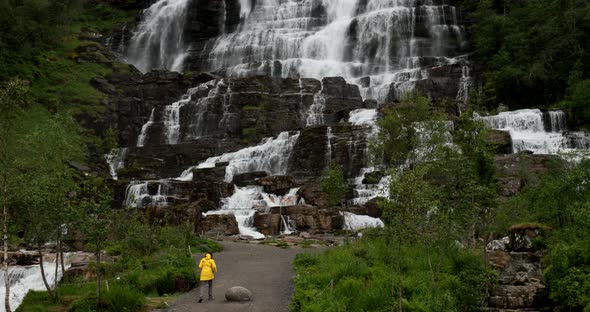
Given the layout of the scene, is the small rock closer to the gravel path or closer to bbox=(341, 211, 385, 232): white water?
bbox=(341, 211, 385, 232): white water

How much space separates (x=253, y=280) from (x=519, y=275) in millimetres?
11538

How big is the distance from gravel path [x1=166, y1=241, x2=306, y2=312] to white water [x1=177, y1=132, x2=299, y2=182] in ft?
75.1

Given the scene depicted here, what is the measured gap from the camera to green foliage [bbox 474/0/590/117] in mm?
58250

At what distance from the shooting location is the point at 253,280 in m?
20.9

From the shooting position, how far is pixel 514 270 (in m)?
Result: 23.7

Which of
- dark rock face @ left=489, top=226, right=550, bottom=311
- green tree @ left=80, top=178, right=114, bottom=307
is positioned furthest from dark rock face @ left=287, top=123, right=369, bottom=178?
green tree @ left=80, top=178, right=114, bottom=307

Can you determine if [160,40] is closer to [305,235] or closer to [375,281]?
[305,235]

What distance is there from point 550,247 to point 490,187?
4.93 m

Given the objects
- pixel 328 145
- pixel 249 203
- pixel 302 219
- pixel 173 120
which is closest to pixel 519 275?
pixel 302 219

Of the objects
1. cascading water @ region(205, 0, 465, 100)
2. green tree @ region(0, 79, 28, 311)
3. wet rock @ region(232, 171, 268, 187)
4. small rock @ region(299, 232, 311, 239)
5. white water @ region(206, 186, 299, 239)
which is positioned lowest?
small rock @ region(299, 232, 311, 239)

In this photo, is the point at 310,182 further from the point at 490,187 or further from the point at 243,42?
the point at 243,42

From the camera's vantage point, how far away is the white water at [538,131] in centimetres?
4588

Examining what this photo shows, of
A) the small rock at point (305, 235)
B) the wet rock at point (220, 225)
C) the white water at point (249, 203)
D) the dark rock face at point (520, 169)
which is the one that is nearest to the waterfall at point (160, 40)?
the white water at point (249, 203)

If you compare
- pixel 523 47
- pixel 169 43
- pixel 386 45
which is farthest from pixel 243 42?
pixel 523 47
